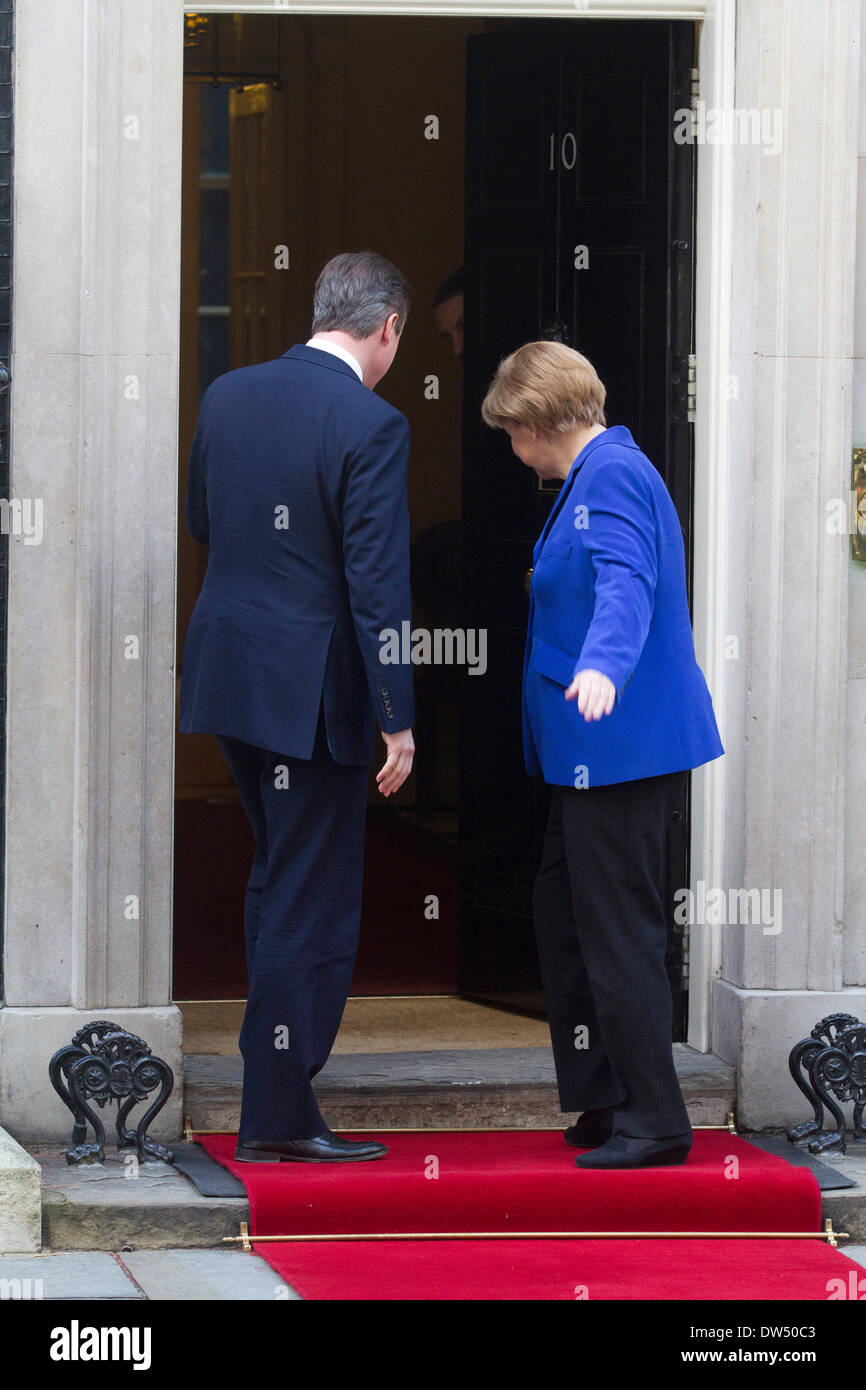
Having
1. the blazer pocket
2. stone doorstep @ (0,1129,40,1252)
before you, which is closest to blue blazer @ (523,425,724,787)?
the blazer pocket

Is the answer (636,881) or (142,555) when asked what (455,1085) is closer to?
(636,881)

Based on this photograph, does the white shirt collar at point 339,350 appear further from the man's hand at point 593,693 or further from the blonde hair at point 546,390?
the man's hand at point 593,693

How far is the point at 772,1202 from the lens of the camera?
4672 mm

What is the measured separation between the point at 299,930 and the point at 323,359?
130cm

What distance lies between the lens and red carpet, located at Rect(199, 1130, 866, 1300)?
4.16m

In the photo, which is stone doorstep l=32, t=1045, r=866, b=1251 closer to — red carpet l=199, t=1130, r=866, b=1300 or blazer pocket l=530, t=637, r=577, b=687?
red carpet l=199, t=1130, r=866, b=1300

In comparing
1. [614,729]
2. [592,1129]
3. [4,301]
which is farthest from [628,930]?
[4,301]

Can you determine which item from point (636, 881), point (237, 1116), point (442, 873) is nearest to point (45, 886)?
point (237, 1116)

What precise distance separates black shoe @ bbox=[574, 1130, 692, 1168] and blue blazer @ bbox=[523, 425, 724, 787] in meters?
0.85

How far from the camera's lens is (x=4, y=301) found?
4934 millimetres

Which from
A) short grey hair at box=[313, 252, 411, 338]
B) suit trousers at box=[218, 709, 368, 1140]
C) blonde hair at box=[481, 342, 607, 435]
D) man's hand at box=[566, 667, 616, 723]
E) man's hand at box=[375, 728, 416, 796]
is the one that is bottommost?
suit trousers at box=[218, 709, 368, 1140]

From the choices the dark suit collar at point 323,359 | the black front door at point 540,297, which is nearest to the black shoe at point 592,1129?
the black front door at point 540,297

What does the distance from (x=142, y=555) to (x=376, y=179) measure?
6878mm

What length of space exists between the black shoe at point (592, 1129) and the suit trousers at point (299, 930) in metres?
0.66
